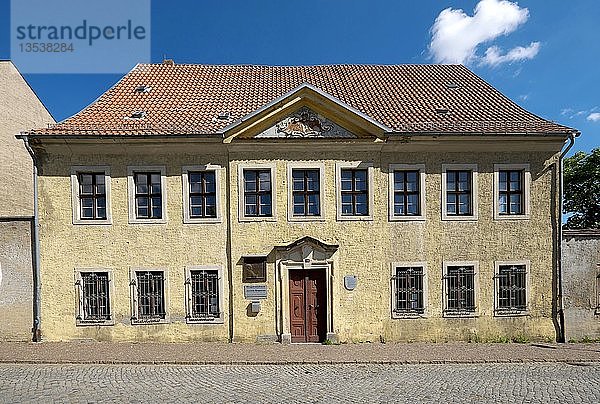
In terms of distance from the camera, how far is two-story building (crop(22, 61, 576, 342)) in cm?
1244

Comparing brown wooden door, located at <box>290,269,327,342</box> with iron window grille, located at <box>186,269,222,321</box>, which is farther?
brown wooden door, located at <box>290,269,327,342</box>

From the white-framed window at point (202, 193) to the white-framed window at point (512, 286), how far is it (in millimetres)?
9207

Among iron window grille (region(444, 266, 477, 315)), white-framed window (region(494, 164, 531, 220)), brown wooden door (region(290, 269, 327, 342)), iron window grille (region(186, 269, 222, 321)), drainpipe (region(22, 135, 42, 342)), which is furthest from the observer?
white-framed window (region(494, 164, 531, 220))

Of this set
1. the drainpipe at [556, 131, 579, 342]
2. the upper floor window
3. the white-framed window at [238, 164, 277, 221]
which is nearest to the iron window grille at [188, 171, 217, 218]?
the white-framed window at [238, 164, 277, 221]

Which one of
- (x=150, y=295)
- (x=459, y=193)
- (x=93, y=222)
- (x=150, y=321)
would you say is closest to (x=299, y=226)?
(x=150, y=295)

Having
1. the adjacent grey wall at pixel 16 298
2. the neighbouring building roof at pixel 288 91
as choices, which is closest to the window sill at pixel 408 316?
the neighbouring building roof at pixel 288 91

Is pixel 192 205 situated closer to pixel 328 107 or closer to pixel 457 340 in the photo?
pixel 328 107

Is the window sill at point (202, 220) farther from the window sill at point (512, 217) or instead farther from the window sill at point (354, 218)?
the window sill at point (512, 217)

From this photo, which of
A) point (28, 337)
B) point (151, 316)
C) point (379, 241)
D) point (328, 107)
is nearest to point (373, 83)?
point (328, 107)

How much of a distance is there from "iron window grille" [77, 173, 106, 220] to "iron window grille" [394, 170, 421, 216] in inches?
367

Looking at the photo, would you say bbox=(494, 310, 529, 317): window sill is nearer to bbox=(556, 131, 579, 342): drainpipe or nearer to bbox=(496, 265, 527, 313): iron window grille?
bbox=(496, 265, 527, 313): iron window grille

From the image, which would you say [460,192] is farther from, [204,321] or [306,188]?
[204,321]

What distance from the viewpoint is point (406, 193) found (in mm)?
12953

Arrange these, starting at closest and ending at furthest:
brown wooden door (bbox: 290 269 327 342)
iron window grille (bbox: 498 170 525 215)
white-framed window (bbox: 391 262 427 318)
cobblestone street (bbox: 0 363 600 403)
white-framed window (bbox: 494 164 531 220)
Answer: cobblestone street (bbox: 0 363 600 403)
brown wooden door (bbox: 290 269 327 342)
white-framed window (bbox: 391 262 427 318)
white-framed window (bbox: 494 164 531 220)
iron window grille (bbox: 498 170 525 215)
